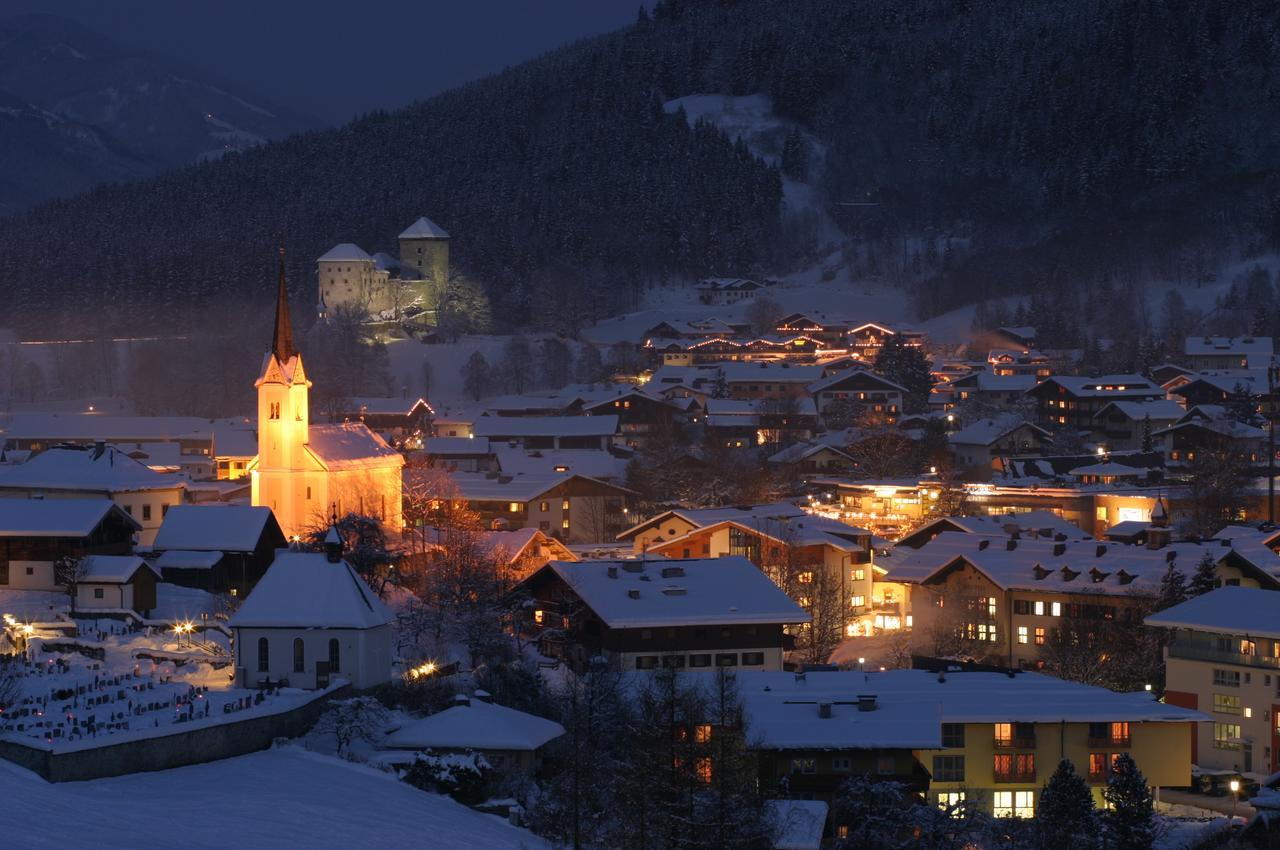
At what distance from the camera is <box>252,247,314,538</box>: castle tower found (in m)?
54.2

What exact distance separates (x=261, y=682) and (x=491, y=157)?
136 meters

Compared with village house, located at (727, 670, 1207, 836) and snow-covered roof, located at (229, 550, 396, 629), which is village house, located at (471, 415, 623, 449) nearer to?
snow-covered roof, located at (229, 550, 396, 629)

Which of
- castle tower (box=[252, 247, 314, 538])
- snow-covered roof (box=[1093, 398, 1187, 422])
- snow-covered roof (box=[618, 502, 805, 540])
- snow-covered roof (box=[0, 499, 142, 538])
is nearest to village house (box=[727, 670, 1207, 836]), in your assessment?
snow-covered roof (box=[0, 499, 142, 538])

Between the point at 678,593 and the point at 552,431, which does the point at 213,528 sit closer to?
the point at 678,593

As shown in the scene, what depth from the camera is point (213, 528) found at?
45.0 m

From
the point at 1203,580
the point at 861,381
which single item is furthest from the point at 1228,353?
the point at 1203,580

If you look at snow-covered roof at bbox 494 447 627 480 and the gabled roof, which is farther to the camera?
the gabled roof

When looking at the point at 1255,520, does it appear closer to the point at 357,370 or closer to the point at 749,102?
the point at 357,370

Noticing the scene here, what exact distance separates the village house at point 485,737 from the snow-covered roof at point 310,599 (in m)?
2.88

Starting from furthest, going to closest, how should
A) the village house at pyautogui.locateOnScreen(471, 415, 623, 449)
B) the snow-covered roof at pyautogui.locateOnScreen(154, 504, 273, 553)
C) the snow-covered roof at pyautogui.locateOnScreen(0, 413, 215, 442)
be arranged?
the village house at pyautogui.locateOnScreen(471, 415, 623, 449)
the snow-covered roof at pyautogui.locateOnScreen(0, 413, 215, 442)
the snow-covered roof at pyautogui.locateOnScreen(154, 504, 273, 553)

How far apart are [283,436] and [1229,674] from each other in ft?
86.3

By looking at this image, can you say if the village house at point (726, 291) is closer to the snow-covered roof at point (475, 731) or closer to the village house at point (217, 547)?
the village house at point (217, 547)

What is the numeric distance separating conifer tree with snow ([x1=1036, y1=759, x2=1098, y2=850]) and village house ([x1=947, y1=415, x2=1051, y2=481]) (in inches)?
1999

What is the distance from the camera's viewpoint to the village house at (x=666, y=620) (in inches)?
1615
